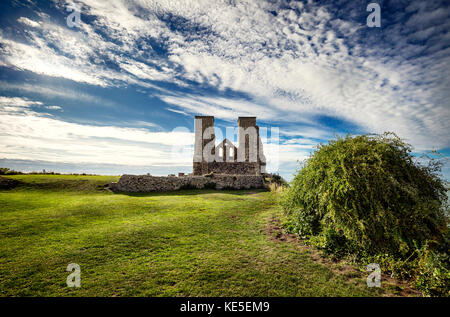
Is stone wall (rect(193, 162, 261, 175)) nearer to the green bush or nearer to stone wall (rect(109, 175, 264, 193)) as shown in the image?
stone wall (rect(109, 175, 264, 193))

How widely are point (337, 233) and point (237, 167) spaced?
2320 centimetres

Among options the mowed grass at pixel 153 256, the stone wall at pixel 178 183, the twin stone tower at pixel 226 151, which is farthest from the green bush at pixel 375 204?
the twin stone tower at pixel 226 151

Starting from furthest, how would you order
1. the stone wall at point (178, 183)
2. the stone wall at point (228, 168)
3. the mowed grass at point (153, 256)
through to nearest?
the stone wall at point (228, 168) → the stone wall at point (178, 183) → the mowed grass at point (153, 256)

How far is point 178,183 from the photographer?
20.9 m

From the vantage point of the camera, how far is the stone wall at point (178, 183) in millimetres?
18375

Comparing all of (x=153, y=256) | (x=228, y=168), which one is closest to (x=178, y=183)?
(x=228, y=168)

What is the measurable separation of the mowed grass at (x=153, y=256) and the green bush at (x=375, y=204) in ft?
3.84

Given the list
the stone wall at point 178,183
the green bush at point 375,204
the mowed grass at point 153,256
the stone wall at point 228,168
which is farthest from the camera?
the stone wall at point 228,168

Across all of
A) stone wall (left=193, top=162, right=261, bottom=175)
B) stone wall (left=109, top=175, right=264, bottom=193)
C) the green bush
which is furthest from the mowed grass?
stone wall (left=193, top=162, right=261, bottom=175)

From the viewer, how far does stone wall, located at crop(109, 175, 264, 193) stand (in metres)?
18.4

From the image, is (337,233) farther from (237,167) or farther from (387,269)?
(237,167)

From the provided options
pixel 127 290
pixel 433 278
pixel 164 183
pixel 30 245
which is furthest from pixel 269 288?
pixel 164 183

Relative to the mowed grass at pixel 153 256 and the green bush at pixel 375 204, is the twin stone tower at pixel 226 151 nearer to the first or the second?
the mowed grass at pixel 153 256

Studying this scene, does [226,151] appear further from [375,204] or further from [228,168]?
[375,204]
